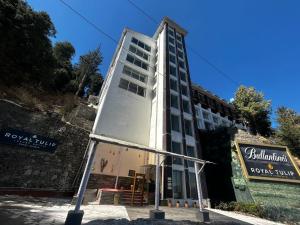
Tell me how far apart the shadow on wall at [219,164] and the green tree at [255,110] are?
13267mm

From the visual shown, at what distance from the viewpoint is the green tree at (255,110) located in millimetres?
34438

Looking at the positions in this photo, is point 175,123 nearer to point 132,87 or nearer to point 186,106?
point 186,106

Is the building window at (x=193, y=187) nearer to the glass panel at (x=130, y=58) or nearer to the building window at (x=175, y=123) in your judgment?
the building window at (x=175, y=123)

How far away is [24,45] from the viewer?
792 inches

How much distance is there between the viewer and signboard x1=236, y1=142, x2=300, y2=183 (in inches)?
756

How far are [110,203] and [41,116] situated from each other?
9.44 metres

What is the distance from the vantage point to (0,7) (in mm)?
18406

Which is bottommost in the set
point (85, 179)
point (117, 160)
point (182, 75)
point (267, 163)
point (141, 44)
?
point (85, 179)

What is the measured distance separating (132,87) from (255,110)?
2427 centimetres

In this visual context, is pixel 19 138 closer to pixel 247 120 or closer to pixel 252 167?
pixel 252 167

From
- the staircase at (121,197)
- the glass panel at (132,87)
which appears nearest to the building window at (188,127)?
the glass panel at (132,87)

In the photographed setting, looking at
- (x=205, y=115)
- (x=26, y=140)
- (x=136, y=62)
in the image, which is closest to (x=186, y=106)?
(x=136, y=62)

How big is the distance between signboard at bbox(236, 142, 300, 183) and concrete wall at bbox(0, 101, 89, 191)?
17.7m

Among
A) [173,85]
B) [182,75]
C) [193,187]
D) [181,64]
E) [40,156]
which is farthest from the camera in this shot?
[181,64]
